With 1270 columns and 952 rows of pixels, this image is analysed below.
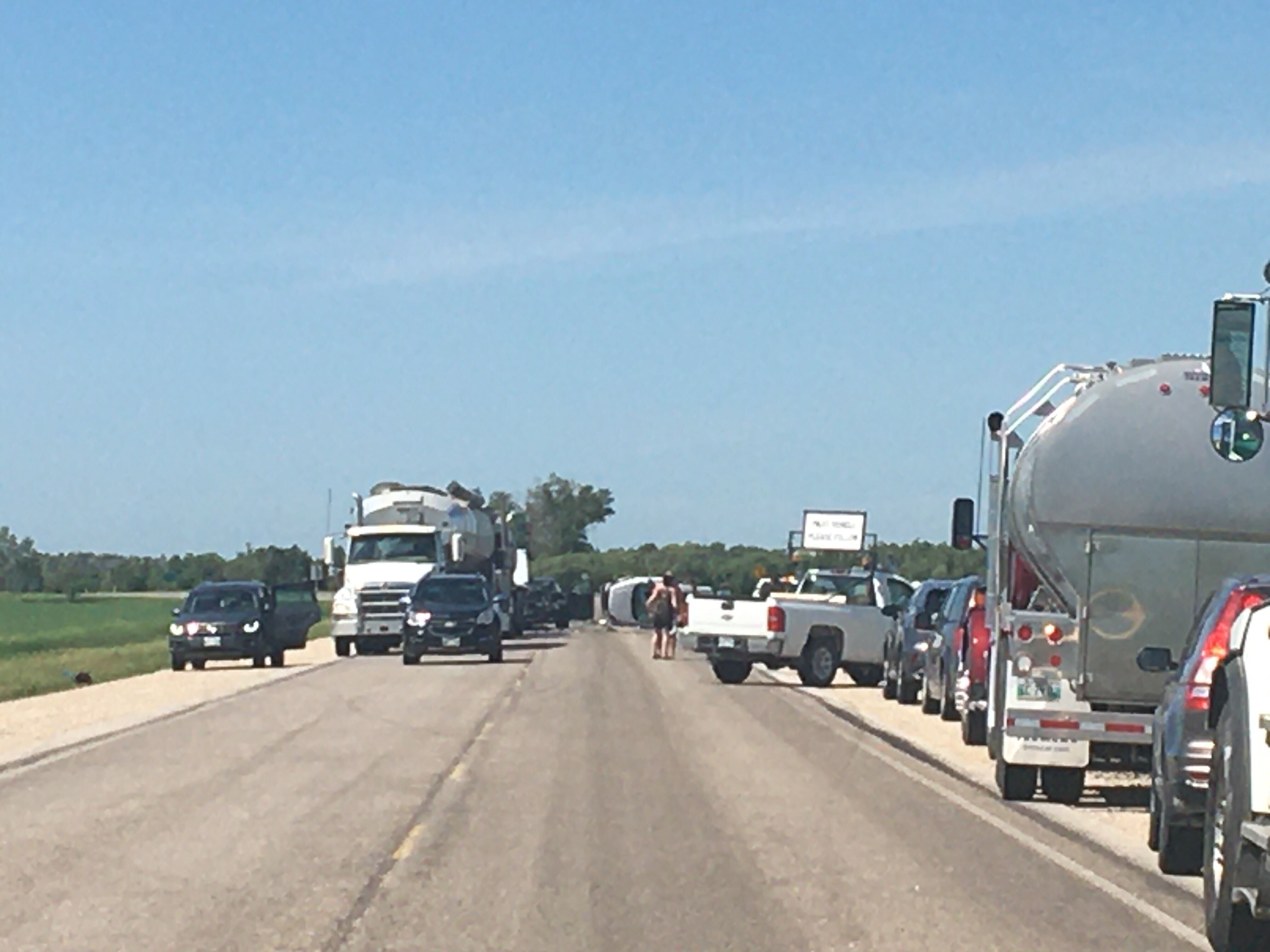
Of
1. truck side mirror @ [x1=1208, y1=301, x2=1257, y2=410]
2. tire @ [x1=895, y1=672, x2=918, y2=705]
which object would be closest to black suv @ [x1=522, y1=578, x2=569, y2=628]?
tire @ [x1=895, y1=672, x2=918, y2=705]

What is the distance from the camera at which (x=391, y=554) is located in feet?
183

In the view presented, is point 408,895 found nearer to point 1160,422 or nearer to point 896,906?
point 896,906

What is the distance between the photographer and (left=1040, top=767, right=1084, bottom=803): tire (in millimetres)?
18984

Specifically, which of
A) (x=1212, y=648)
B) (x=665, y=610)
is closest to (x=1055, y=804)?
(x=1212, y=648)

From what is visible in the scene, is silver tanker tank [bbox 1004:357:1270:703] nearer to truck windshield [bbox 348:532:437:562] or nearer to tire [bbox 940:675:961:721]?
tire [bbox 940:675:961:721]

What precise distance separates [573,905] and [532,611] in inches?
2680

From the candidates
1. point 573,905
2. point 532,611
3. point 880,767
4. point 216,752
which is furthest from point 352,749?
point 532,611

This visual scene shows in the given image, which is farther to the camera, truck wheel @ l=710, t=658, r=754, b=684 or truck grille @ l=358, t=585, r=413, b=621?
truck grille @ l=358, t=585, r=413, b=621

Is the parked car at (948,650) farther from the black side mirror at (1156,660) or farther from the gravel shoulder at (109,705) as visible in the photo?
the black side mirror at (1156,660)

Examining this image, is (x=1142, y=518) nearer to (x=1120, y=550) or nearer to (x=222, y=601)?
(x=1120, y=550)

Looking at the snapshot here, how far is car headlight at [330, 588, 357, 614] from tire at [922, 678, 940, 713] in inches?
957

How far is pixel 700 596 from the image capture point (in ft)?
132

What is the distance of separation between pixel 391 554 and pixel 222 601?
7863 mm

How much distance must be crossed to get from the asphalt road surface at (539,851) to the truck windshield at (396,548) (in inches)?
1102
